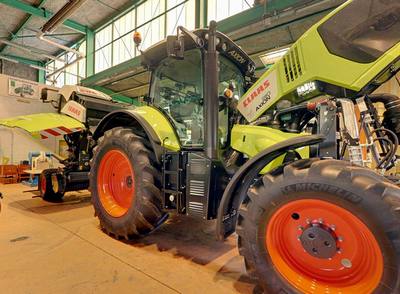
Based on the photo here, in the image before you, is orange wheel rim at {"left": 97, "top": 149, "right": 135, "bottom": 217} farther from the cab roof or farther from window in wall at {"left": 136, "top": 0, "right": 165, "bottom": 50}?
window in wall at {"left": 136, "top": 0, "right": 165, "bottom": 50}

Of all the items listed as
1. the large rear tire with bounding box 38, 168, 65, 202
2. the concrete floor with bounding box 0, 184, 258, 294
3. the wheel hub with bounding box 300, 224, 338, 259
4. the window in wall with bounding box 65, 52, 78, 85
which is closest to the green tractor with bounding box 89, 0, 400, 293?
the wheel hub with bounding box 300, 224, 338, 259

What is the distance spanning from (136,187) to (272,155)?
1329mm

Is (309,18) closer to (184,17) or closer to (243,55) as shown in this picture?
(243,55)

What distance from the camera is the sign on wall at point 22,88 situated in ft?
21.6

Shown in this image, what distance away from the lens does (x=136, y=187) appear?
2.31 meters

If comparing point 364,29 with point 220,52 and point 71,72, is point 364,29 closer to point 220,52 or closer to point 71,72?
point 220,52

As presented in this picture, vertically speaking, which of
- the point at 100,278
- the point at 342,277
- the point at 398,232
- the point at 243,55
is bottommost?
the point at 100,278

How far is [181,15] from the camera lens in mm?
7754

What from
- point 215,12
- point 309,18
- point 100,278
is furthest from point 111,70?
point 100,278

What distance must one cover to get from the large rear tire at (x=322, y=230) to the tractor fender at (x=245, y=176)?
0.13m

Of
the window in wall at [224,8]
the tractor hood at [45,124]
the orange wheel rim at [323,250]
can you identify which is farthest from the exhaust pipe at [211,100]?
the window in wall at [224,8]

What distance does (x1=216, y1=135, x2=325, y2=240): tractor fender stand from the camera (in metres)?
1.48

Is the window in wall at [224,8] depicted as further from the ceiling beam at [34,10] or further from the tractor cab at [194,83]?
the ceiling beam at [34,10]

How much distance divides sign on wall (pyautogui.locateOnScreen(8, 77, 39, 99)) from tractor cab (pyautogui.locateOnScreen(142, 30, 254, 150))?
594 centimetres
